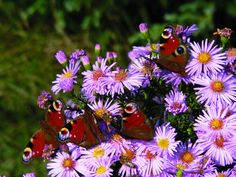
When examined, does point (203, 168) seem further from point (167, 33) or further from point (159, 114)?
point (167, 33)

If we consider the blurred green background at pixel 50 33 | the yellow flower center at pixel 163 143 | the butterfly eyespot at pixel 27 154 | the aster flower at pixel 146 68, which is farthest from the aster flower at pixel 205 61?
the blurred green background at pixel 50 33

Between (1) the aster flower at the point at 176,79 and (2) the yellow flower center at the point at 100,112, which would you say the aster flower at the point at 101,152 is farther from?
(1) the aster flower at the point at 176,79

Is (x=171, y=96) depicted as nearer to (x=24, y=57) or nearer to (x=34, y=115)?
(x=34, y=115)

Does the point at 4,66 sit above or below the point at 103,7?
below

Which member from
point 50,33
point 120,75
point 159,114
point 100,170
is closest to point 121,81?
point 120,75

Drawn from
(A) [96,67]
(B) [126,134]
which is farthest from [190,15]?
(B) [126,134]
